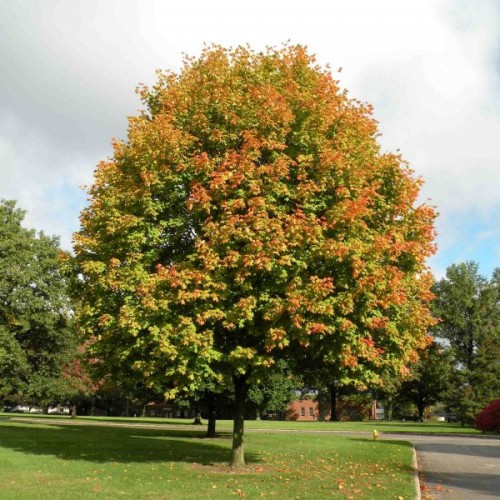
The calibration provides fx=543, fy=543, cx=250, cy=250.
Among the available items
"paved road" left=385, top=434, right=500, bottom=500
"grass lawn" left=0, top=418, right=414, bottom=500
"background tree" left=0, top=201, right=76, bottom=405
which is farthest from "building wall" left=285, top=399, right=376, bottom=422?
"grass lawn" left=0, top=418, right=414, bottom=500

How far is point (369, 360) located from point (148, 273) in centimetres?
591

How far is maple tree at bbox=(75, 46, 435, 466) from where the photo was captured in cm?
1247

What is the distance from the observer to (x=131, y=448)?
20.7m

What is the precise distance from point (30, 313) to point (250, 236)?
88.2 feet

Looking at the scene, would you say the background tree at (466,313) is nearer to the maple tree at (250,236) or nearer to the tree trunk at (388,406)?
the tree trunk at (388,406)

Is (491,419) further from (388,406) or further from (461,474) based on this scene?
(388,406)

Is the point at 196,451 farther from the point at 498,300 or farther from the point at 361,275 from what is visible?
the point at 498,300

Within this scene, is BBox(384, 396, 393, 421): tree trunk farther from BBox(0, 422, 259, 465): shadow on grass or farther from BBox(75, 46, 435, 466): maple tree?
BBox(75, 46, 435, 466): maple tree

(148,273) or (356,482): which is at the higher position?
(148,273)

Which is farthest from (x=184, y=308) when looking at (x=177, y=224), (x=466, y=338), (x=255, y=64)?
(x=466, y=338)

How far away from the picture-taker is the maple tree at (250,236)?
12469mm

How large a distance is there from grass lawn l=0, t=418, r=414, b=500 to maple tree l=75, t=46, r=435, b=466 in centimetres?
204

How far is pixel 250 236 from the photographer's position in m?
12.4

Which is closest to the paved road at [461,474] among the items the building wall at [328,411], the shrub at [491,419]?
the shrub at [491,419]
